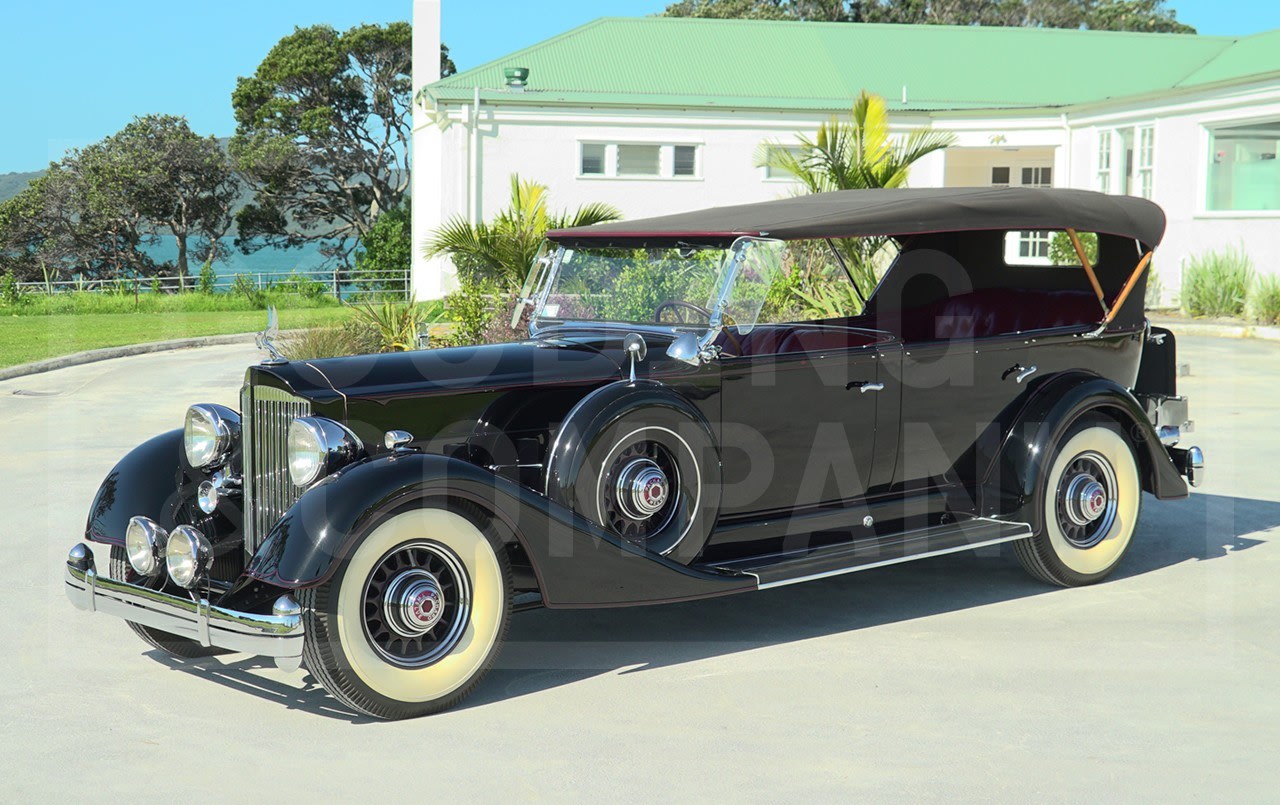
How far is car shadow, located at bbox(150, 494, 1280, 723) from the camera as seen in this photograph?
4852 millimetres

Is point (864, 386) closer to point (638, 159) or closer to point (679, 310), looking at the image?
point (679, 310)

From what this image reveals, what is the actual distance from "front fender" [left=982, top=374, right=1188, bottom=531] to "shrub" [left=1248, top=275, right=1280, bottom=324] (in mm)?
14275

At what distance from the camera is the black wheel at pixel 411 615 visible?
421 cm

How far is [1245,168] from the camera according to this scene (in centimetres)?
2048

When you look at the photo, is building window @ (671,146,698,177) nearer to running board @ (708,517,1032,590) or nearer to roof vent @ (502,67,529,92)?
roof vent @ (502,67,529,92)

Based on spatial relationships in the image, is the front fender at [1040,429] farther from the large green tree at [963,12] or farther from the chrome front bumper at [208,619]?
the large green tree at [963,12]

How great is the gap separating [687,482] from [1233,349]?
45.1 ft

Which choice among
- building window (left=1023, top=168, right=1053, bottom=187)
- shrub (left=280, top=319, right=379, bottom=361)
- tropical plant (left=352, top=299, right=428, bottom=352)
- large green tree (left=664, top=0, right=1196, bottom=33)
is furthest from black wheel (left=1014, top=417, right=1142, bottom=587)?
large green tree (left=664, top=0, right=1196, bottom=33)

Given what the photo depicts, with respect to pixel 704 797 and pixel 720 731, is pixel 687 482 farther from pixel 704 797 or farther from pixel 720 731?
pixel 704 797

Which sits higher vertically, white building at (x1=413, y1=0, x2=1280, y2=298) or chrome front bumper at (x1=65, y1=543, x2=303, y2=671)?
white building at (x1=413, y1=0, x2=1280, y2=298)

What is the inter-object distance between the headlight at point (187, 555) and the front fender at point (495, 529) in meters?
0.39

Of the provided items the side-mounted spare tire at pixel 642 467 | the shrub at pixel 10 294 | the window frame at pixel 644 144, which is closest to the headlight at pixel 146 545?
the side-mounted spare tire at pixel 642 467

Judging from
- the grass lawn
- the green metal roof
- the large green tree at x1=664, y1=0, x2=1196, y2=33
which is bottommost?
the grass lawn

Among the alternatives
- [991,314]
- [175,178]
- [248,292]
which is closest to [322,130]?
[175,178]
